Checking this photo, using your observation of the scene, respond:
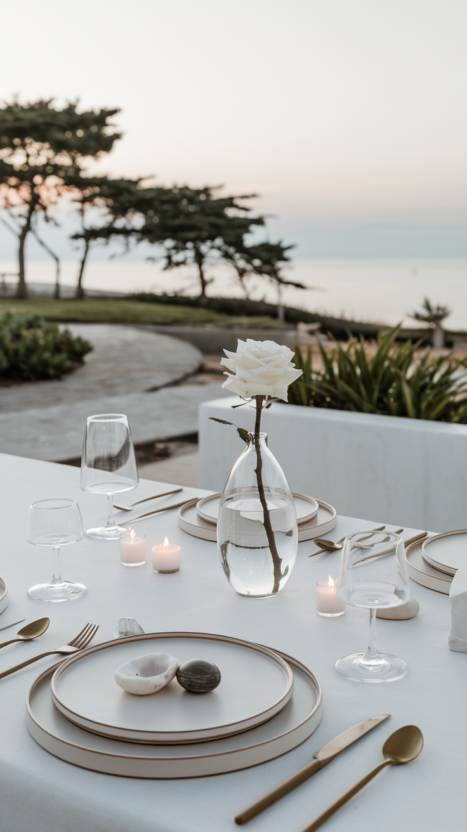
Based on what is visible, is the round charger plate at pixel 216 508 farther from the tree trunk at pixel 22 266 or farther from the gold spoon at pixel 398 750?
the tree trunk at pixel 22 266

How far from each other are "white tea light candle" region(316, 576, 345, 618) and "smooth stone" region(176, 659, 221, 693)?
27 centimetres

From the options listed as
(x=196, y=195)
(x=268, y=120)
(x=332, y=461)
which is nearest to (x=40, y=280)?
(x=196, y=195)

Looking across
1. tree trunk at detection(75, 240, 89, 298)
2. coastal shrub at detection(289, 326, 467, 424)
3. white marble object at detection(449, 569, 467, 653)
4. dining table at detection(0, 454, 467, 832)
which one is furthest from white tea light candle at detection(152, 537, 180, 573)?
tree trunk at detection(75, 240, 89, 298)

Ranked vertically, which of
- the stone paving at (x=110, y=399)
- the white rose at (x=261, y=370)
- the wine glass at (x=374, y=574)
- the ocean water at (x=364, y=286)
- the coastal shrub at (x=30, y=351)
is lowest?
the stone paving at (x=110, y=399)

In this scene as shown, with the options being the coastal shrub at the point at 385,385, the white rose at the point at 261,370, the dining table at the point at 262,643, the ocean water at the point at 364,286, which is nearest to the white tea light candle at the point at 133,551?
the dining table at the point at 262,643

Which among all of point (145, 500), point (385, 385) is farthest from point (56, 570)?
point (385, 385)

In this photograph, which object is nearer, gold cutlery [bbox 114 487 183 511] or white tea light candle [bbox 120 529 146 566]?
white tea light candle [bbox 120 529 146 566]

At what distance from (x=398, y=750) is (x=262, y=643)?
270 mm

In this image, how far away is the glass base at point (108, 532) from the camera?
131cm

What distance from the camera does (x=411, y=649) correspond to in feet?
2.91

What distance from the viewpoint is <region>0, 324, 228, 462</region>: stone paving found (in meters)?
5.74

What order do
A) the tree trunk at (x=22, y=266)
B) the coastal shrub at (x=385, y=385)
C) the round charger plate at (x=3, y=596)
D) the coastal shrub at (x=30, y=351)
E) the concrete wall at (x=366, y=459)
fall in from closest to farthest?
the round charger plate at (x=3, y=596) → the concrete wall at (x=366, y=459) → the coastal shrub at (x=385, y=385) → the coastal shrub at (x=30, y=351) → the tree trunk at (x=22, y=266)

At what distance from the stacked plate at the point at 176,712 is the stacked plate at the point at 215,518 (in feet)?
1.48

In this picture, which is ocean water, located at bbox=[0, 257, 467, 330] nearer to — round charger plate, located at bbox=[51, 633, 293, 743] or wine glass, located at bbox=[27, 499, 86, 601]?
wine glass, located at bbox=[27, 499, 86, 601]
